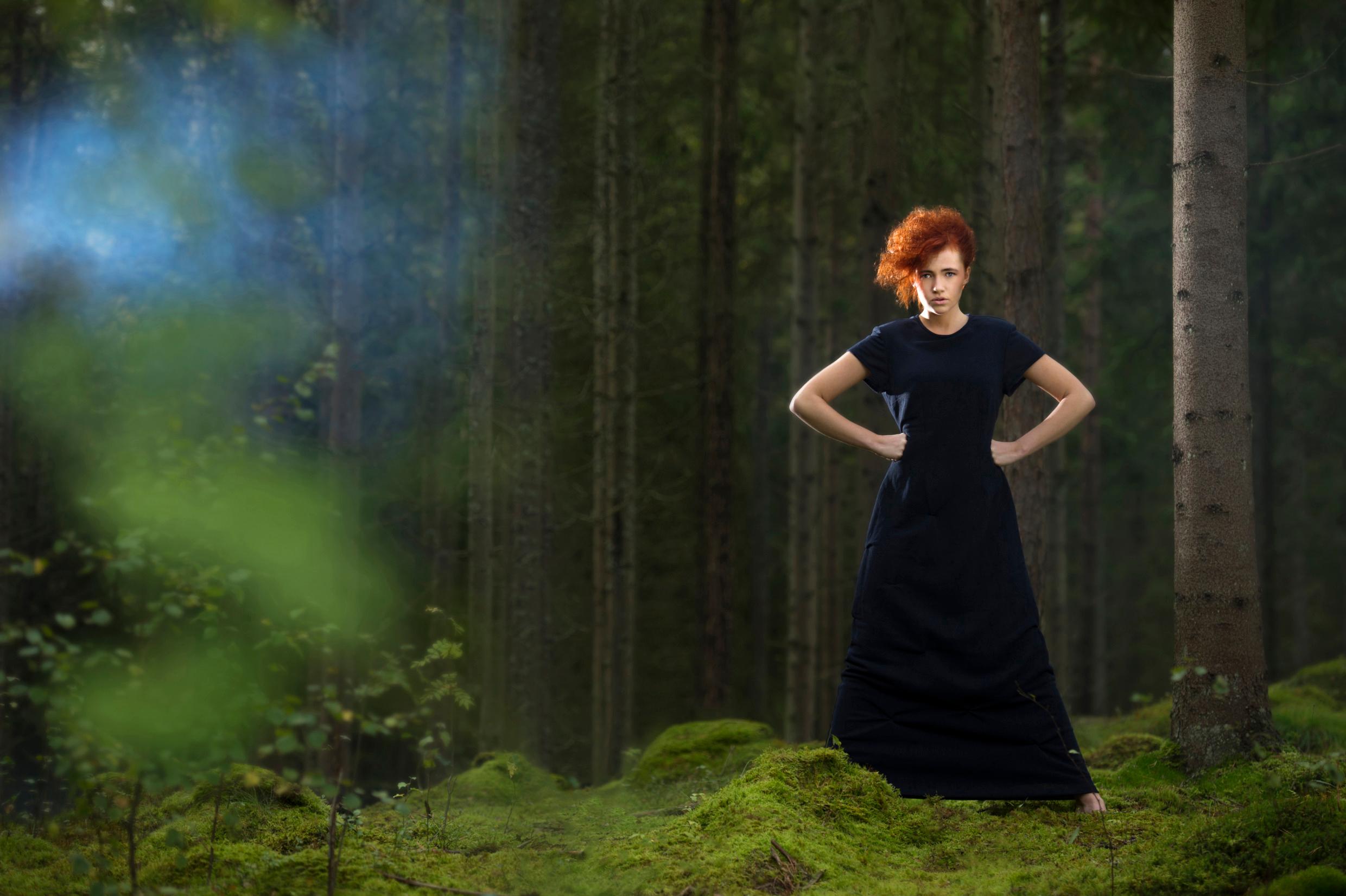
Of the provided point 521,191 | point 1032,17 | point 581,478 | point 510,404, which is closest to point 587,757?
point 581,478

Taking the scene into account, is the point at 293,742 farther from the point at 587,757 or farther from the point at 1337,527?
the point at 1337,527

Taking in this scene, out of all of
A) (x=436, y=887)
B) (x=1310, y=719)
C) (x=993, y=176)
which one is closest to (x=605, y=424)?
(x=993, y=176)

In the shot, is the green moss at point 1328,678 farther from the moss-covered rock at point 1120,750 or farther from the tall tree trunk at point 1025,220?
the moss-covered rock at point 1120,750

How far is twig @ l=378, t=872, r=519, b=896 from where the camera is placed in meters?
3.54

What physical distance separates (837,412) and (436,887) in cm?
258

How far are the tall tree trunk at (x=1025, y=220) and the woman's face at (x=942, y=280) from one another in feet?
7.98

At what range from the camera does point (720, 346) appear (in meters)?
15.0

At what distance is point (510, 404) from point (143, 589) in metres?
4.52

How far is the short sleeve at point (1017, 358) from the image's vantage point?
493 centimetres

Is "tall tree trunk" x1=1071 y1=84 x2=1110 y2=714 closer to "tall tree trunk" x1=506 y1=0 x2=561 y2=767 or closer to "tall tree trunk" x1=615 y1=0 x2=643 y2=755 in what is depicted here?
"tall tree trunk" x1=615 y1=0 x2=643 y2=755

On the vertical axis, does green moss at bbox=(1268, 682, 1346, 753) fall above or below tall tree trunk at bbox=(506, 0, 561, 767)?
below

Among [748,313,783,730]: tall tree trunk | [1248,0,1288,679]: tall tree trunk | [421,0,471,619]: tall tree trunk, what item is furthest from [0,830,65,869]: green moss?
[748,313,783,730]: tall tree trunk

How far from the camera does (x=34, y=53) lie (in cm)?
1280

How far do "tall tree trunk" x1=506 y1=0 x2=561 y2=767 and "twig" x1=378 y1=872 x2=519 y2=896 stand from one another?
742cm
